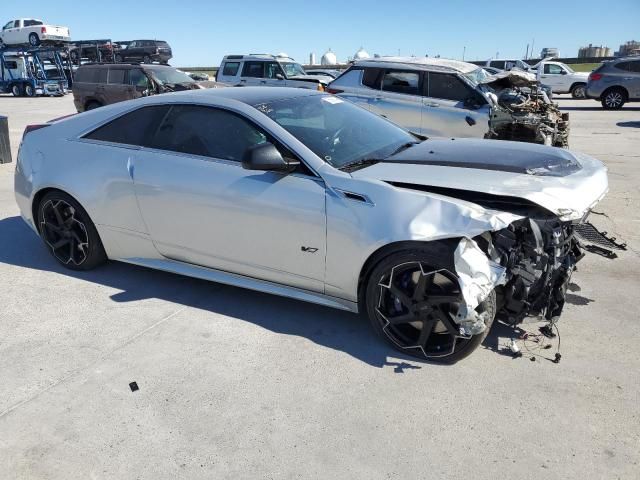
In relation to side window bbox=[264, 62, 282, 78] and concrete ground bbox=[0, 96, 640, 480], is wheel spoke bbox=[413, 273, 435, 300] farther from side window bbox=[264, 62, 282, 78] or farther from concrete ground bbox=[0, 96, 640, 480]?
side window bbox=[264, 62, 282, 78]

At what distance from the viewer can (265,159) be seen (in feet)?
10.9

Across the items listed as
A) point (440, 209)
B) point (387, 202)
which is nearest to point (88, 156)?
point (387, 202)

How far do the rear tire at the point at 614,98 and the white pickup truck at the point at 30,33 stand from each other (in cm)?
2894

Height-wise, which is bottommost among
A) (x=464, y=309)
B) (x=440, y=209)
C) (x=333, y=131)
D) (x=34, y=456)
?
(x=34, y=456)

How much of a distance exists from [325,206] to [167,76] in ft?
46.6

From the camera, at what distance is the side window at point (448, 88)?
8.69m

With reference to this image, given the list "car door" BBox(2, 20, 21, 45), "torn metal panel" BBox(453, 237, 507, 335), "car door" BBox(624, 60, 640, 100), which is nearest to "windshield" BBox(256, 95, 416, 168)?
"torn metal panel" BBox(453, 237, 507, 335)

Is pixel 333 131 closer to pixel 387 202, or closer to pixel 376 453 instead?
pixel 387 202

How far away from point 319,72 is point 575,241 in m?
22.1

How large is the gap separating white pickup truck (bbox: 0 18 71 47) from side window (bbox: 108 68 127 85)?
18.9 meters

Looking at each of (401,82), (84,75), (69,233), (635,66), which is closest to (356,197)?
(69,233)

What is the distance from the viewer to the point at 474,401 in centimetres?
285

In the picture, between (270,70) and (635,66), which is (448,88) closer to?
(270,70)

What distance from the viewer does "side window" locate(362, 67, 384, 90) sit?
9.40 metres
